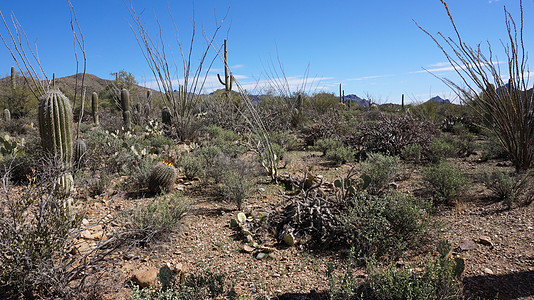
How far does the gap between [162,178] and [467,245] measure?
13.2ft

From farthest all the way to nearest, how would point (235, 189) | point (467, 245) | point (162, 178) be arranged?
point (162, 178), point (235, 189), point (467, 245)

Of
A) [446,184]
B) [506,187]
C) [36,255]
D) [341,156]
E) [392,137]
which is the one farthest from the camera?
[392,137]

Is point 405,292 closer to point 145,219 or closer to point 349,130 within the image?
point 145,219

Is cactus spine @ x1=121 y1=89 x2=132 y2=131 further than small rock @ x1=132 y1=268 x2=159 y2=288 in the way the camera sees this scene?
Yes

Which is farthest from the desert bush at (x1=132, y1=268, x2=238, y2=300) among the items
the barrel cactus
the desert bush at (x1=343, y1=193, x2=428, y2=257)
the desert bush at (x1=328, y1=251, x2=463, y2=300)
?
the barrel cactus

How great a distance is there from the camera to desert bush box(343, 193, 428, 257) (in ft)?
10.4

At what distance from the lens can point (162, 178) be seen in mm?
4996

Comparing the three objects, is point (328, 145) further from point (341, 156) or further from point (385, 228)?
point (385, 228)

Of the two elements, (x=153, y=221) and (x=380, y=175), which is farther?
(x=380, y=175)

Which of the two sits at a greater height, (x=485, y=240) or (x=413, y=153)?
(x=413, y=153)

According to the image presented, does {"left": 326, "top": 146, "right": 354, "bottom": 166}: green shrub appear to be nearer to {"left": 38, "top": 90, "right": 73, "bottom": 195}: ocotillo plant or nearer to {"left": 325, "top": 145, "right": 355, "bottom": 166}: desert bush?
{"left": 325, "top": 145, "right": 355, "bottom": 166}: desert bush

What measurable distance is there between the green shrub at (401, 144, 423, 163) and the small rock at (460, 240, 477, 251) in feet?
11.9

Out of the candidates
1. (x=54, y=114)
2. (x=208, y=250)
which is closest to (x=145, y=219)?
(x=208, y=250)

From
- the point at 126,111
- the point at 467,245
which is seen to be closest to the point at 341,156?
the point at 467,245
